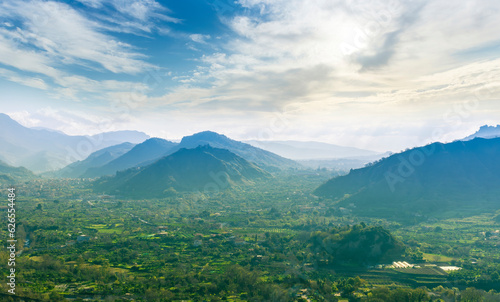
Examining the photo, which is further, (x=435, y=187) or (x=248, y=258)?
(x=435, y=187)

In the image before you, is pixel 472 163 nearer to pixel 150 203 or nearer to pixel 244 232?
pixel 244 232

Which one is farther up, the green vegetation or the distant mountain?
the distant mountain

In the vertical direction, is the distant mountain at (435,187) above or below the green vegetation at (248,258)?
above

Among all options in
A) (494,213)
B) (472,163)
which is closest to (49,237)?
(494,213)

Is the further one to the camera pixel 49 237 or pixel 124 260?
pixel 49 237

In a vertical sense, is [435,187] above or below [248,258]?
above

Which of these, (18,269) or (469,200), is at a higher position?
(469,200)

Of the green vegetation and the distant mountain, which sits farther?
the distant mountain

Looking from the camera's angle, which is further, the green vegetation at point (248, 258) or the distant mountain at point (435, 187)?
the distant mountain at point (435, 187)
